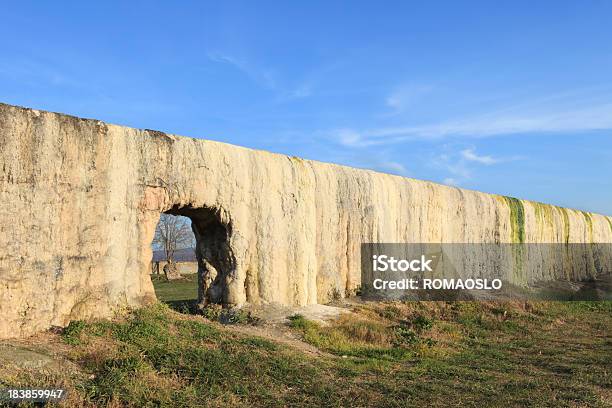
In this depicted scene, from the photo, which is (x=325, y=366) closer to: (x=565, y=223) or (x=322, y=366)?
(x=322, y=366)

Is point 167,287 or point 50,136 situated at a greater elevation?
point 50,136

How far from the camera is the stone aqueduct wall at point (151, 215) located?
9250 mm

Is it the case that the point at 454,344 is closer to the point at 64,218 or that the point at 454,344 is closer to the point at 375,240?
the point at 375,240

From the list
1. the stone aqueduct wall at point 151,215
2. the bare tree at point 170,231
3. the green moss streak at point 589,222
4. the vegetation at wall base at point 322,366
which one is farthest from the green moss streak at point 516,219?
the bare tree at point 170,231

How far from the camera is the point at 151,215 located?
11141mm

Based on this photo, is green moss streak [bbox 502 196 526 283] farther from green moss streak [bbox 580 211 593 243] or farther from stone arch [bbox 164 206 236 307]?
stone arch [bbox 164 206 236 307]

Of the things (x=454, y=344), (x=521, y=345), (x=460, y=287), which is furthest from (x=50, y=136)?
(x=460, y=287)

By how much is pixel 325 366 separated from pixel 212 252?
4758 millimetres

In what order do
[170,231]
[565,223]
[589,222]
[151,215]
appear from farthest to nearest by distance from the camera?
1. [170,231]
2. [589,222]
3. [565,223]
4. [151,215]

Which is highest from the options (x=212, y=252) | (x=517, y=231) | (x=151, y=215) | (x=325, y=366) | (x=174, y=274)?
(x=517, y=231)

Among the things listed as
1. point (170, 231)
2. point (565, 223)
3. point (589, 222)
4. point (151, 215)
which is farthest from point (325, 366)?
point (170, 231)

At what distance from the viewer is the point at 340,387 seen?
26.9 feet

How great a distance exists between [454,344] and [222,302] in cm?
529

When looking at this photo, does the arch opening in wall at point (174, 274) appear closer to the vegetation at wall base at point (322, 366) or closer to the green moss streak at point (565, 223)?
the vegetation at wall base at point (322, 366)
